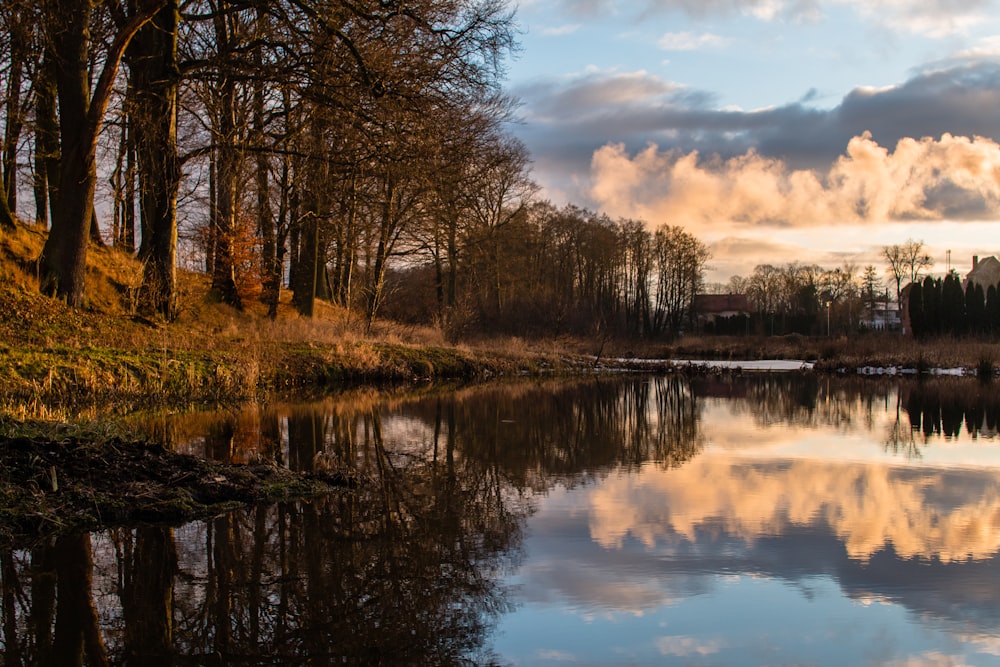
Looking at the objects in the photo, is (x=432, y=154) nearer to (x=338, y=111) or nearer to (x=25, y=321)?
(x=338, y=111)

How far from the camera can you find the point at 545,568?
17.1 feet

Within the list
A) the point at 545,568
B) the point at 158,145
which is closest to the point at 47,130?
the point at 158,145

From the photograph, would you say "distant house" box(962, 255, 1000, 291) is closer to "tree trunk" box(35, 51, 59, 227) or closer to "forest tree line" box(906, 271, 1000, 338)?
"forest tree line" box(906, 271, 1000, 338)

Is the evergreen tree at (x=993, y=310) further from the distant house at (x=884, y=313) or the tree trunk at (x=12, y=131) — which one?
the tree trunk at (x=12, y=131)

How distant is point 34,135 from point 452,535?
2020 centimetres

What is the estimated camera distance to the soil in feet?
18.2

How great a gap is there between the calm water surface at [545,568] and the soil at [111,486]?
0.26 metres

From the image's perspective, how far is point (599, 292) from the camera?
224ft

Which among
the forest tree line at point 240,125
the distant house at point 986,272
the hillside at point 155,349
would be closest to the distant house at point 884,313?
the distant house at point 986,272

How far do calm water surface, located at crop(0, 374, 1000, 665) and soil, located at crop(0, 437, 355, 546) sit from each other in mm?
263

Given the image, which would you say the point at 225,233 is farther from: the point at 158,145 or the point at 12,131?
the point at 158,145

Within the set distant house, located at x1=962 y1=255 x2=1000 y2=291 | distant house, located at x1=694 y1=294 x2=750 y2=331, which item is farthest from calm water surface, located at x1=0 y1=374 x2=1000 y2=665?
distant house, located at x1=694 y1=294 x2=750 y2=331

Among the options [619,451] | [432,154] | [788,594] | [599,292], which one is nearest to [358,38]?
[432,154]

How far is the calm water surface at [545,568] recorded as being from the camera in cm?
390
